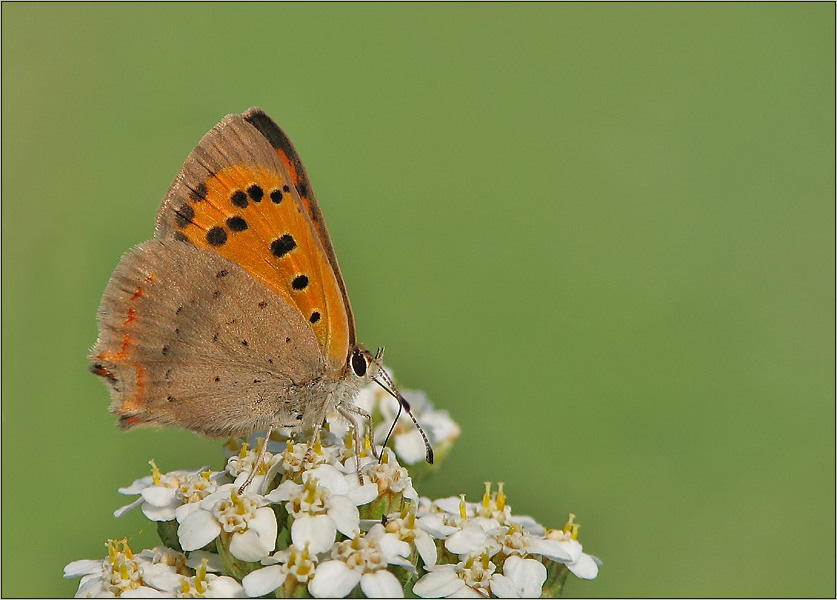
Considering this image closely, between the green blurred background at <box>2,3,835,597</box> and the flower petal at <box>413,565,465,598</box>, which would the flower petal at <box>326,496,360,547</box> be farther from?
the green blurred background at <box>2,3,835,597</box>

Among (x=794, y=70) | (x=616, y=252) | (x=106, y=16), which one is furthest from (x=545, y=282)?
(x=106, y=16)

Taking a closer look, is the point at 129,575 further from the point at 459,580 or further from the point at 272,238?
the point at 272,238

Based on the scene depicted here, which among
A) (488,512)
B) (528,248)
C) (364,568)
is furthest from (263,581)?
(528,248)

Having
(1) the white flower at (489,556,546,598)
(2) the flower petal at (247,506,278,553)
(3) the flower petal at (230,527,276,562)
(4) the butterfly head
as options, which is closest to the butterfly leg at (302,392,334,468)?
(4) the butterfly head

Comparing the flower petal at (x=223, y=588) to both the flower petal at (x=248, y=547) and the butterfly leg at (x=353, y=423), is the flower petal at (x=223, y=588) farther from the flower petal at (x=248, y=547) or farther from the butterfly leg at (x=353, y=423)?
the butterfly leg at (x=353, y=423)

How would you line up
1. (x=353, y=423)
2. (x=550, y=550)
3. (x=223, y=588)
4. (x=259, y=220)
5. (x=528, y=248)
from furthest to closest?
1. (x=528, y=248)
2. (x=259, y=220)
3. (x=353, y=423)
4. (x=550, y=550)
5. (x=223, y=588)

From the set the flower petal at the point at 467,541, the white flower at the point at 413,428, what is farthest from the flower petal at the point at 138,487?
the flower petal at the point at 467,541
